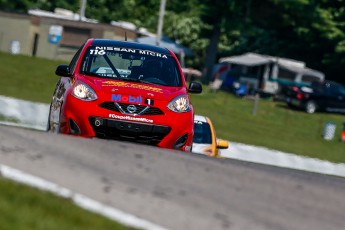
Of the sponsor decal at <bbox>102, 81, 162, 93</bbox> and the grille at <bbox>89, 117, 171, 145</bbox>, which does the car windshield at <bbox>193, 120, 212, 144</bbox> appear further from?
the grille at <bbox>89, 117, 171, 145</bbox>

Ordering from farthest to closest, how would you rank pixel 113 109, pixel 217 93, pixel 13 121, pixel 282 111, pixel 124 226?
pixel 217 93 < pixel 282 111 < pixel 13 121 < pixel 113 109 < pixel 124 226

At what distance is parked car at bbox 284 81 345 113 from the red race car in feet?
109

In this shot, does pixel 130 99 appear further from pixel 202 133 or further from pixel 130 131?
pixel 202 133

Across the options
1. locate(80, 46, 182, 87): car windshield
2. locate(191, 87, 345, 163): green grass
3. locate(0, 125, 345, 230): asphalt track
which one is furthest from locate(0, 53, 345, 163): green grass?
locate(0, 125, 345, 230): asphalt track

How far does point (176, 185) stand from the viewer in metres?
7.80

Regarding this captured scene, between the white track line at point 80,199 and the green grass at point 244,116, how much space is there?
75.3 ft

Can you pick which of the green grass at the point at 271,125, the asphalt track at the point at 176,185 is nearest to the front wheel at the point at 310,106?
the green grass at the point at 271,125

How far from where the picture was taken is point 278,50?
66.4 meters

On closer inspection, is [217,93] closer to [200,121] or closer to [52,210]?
[200,121]

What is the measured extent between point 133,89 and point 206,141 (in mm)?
4304

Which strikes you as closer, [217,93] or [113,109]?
[113,109]

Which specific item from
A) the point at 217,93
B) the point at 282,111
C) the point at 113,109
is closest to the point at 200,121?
the point at 113,109

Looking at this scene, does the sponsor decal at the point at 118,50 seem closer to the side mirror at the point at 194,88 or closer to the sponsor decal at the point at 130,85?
the side mirror at the point at 194,88

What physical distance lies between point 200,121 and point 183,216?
33.0 ft
